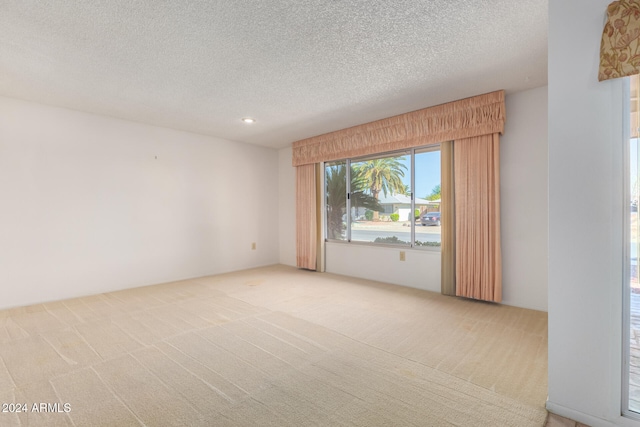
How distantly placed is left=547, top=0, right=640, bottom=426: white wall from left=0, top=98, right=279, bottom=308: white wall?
15.8 ft

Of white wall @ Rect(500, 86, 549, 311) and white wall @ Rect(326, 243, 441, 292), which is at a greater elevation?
white wall @ Rect(500, 86, 549, 311)

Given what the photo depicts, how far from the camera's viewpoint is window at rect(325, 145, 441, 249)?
4.14 metres

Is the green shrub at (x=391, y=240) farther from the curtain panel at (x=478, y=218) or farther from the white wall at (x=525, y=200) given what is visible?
the white wall at (x=525, y=200)

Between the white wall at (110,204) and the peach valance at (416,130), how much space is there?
5.98 ft

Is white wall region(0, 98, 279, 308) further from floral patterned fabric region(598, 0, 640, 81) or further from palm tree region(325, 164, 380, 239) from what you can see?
floral patterned fabric region(598, 0, 640, 81)

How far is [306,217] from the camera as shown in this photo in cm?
555

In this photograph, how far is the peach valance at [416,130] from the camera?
11.1ft

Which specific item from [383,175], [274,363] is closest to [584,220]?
[274,363]

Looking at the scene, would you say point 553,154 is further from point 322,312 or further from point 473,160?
point 322,312

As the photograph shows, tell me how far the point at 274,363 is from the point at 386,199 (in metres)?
3.14

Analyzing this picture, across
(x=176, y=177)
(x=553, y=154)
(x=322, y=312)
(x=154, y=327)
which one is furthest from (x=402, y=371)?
(x=176, y=177)

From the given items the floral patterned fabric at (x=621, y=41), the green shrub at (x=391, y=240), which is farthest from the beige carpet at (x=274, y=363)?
the floral patterned fabric at (x=621, y=41)

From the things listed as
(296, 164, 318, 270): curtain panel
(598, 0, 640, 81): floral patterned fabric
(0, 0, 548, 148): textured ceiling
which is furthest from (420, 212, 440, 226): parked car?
(598, 0, 640, 81): floral patterned fabric

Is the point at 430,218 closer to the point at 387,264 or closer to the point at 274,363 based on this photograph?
the point at 387,264
